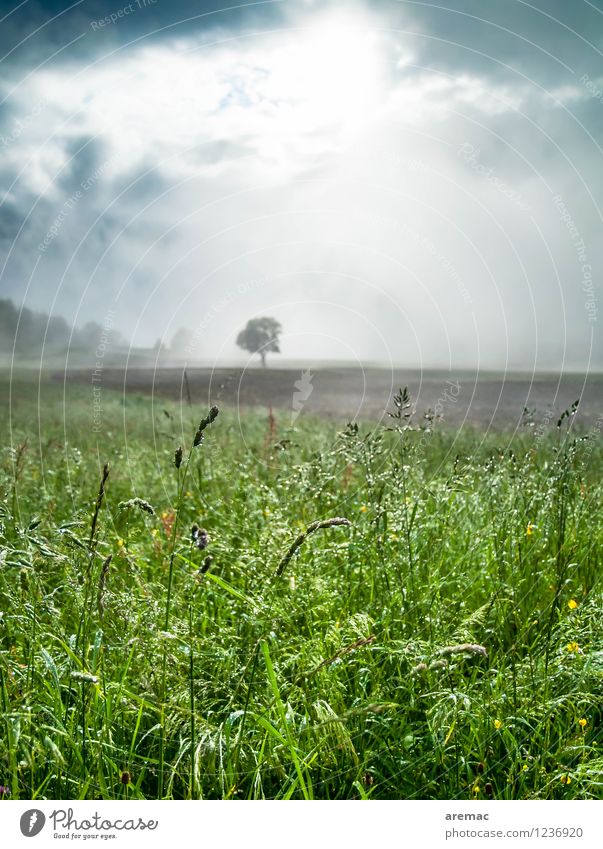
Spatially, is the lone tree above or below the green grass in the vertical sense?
above

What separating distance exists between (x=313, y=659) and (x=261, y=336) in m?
1.69

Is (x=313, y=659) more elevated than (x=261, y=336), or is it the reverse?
(x=261, y=336)

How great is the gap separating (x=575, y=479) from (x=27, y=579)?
6.99 feet

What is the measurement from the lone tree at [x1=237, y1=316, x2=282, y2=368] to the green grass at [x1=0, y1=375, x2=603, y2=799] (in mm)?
642

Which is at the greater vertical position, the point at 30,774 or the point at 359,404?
the point at 359,404

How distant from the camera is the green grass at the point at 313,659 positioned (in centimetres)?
193

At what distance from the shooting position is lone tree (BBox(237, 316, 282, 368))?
338 centimetres

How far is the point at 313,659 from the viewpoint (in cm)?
221

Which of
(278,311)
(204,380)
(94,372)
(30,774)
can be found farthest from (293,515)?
(204,380)

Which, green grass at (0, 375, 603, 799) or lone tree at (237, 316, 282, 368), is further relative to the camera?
lone tree at (237, 316, 282, 368)

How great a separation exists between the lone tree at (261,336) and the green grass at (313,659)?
2.11 feet

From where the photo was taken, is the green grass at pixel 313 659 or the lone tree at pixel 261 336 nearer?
the green grass at pixel 313 659

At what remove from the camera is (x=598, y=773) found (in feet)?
6.61
